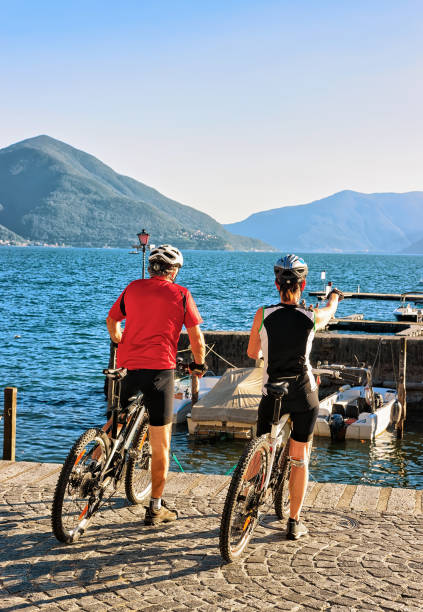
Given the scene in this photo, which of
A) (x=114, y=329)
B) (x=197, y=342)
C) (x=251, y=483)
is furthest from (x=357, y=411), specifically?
(x=251, y=483)

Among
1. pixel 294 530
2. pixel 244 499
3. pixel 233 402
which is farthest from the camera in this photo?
pixel 233 402

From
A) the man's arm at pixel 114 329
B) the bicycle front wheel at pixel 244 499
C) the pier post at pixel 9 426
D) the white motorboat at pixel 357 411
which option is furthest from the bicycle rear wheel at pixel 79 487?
the white motorboat at pixel 357 411

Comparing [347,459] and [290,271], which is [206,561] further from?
[347,459]

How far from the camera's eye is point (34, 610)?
4.50m

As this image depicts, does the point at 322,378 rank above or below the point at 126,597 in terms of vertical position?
below

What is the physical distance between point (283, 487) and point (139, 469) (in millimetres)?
1269

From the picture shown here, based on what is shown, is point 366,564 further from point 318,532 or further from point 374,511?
point 374,511

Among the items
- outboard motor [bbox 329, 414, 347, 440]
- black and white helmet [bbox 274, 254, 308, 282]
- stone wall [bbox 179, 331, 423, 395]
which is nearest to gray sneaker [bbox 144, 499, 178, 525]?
black and white helmet [bbox 274, 254, 308, 282]

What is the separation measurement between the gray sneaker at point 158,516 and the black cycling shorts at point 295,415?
106 centimetres

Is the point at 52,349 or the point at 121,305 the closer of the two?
the point at 121,305

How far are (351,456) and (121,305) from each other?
14.3 m

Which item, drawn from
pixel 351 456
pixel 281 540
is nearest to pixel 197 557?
pixel 281 540

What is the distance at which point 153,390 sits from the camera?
584 cm

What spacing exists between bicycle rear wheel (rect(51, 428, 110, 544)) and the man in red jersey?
1.58 feet
